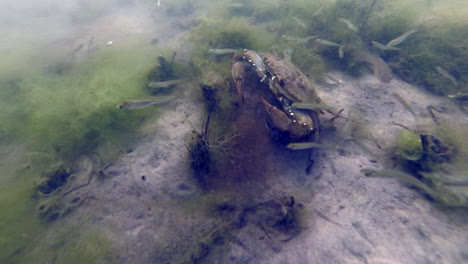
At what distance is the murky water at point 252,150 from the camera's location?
11.5ft

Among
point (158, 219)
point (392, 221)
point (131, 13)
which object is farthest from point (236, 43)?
point (131, 13)

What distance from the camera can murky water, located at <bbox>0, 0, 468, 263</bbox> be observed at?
3.50 meters

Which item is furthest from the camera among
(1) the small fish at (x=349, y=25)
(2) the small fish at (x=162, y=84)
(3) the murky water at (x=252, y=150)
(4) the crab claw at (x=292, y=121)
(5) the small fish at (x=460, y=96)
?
(1) the small fish at (x=349, y=25)

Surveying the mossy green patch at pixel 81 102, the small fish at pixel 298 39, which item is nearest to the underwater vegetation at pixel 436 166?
the small fish at pixel 298 39

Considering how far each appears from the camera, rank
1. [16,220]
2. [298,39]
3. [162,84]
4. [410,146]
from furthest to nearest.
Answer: [298,39] < [162,84] < [410,146] < [16,220]

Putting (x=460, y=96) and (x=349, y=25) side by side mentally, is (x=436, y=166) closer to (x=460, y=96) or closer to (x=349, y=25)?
(x=460, y=96)

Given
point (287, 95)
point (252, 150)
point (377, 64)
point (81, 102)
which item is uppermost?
point (377, 64)

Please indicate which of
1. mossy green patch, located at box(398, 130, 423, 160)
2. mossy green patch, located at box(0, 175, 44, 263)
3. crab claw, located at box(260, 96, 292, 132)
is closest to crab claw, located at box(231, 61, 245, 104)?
crab claw, located at box(260, 96, 292, 132)

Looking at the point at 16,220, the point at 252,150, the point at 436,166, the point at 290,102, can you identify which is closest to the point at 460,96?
the point at 436,166

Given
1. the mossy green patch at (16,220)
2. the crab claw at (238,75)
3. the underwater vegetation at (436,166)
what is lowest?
the mossy green patch at (16,220)

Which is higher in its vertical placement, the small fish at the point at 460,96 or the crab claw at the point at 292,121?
the small fish at the point at 460,96

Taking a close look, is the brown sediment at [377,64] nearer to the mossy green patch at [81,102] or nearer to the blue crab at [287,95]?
the blue crab at [287,95]

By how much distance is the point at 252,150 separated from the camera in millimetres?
4379

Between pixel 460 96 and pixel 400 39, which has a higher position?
pixel 400 39
